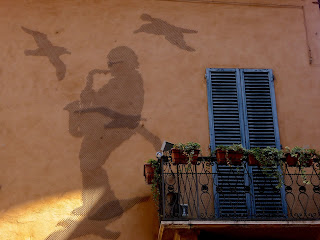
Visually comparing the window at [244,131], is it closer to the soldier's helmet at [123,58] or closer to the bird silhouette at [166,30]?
the bird silhouette at [166,30]

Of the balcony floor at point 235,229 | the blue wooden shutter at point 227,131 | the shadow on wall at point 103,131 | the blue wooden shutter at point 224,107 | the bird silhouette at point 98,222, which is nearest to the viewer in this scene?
the balcony floor at point 235,229

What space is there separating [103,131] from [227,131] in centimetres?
183

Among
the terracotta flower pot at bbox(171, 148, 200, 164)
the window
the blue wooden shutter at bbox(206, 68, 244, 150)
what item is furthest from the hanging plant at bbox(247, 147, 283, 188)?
the blue wooden shutter at bbox(206, 68, 244, 150)

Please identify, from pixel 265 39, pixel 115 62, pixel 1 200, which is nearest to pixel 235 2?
pixel 265 39

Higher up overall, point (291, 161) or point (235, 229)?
point (291, 161)

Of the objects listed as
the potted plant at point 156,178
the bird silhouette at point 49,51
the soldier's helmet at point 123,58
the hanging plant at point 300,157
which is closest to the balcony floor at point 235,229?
the potted plant at point 156,178

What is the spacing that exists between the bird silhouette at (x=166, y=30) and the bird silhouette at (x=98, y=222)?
2.66m

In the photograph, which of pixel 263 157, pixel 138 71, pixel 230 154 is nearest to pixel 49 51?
pixel 138 71

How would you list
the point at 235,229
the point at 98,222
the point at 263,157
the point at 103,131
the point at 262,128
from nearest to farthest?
the point at 235,229 < the point at 263,157 < the point at 98,222 < the point at 103,131 < the point at 262,128

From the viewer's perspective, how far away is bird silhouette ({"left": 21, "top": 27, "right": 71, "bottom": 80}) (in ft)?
29.5

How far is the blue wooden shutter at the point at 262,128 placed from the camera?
8172 mm

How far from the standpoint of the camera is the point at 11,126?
8.58 metres

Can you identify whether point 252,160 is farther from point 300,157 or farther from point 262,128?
point 262,128

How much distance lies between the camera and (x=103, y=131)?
858cm
